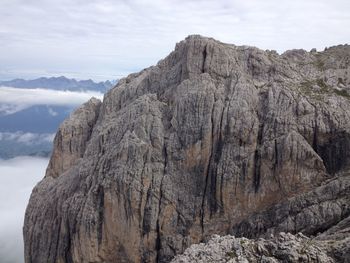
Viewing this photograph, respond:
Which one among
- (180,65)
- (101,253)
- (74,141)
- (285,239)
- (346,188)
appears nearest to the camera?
(285,239)

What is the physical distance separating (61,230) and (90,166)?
12.8 m

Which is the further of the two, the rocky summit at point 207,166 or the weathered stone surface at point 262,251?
the rocky summit at point 207,166

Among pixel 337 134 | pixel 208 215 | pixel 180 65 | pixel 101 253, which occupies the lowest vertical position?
pixel 101 253

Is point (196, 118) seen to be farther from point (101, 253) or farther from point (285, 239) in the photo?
point (285, 239)

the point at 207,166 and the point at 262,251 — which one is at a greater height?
the point at 207,166

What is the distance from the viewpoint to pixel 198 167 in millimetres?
84000

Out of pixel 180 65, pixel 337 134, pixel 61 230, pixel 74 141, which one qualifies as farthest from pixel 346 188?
pixel 74 141

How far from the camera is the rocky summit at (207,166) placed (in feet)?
257

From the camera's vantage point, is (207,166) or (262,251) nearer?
(262,251)

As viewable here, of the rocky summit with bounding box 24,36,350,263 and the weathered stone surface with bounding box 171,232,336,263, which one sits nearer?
the weathered stone surface with bounding box 171,232,336,263

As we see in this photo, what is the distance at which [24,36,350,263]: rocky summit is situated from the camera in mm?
78438

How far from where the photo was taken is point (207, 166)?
83562mm

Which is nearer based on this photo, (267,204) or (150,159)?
(267,204)

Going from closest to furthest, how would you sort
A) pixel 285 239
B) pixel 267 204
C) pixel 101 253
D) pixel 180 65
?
pixel 285 239, pixel 267 204, pixel 101 253, pixel 180 65
